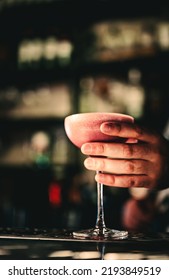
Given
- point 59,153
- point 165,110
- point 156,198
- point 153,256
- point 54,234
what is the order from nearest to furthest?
point 153,256 → point 54,234 → point 156,198 → point 165,110 → point 59,153

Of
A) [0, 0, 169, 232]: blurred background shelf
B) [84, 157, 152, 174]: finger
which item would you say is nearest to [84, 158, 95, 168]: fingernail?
[84, 157, 152, 174]: finger

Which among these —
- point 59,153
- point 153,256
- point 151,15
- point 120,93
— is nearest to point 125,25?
point 151,15

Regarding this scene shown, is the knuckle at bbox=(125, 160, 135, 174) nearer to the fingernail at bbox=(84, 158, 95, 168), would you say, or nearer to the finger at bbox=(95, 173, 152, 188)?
the finger at bbox=(95, 173, 152, 188)

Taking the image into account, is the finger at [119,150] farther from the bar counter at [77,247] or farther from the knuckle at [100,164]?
the bar counter at [77,247]

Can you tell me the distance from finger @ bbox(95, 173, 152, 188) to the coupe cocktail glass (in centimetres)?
8

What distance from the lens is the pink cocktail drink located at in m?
0.98

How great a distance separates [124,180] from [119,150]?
5.8 inches

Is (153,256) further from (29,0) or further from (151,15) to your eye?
(29,0)

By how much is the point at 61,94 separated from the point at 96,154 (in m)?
2.58

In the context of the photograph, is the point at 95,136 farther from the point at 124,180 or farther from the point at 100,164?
the point at 124,180

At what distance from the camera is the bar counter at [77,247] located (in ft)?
2.49

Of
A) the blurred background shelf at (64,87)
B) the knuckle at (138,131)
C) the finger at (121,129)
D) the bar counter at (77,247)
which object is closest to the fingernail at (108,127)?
the finger at (121,129)

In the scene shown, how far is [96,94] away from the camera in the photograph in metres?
3.34

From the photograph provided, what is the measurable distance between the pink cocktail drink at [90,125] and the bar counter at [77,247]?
0.22 m
